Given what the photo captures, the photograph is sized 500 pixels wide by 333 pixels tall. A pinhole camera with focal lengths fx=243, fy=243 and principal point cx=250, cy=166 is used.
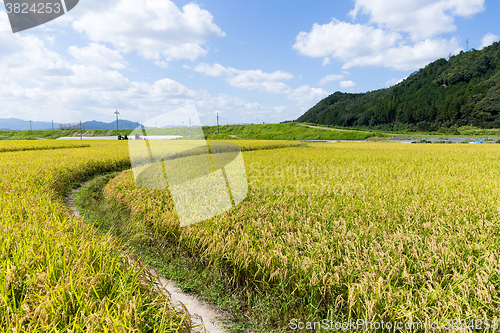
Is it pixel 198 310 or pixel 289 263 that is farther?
pixel 198 310

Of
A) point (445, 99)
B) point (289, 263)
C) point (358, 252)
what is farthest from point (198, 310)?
point (445, 99)

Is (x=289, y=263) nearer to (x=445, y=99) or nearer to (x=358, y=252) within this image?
(x=358, y=252)

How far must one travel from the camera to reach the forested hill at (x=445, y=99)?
72.1 metres

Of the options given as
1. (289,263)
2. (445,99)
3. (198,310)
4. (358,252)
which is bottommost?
(198,310)

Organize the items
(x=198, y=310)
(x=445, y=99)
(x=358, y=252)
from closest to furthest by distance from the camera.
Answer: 1. (x=358, y=252)
2. (x=198, y=310)
3. (x=445, y=99)

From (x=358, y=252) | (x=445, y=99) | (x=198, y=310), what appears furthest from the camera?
(x=445, y=99)

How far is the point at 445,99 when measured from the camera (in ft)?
281

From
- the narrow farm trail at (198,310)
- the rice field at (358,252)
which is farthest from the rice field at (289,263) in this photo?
the narrow farm trail at (198,310)

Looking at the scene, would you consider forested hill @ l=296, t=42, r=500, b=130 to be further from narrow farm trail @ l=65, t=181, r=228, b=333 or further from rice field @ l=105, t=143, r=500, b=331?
narrow farm trail @ l=65, t=181, r=228, b=333

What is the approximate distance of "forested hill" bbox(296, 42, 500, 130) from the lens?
236 ft

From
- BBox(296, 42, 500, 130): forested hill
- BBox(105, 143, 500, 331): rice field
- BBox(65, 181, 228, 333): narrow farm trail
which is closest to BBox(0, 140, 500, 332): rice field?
BBox(105, 143, 500, 331): rice field

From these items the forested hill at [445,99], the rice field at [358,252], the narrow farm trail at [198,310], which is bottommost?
the narrow farm trail at [198,310]

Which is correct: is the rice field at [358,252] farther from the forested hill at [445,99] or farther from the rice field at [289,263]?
the forested hill at [445,99]

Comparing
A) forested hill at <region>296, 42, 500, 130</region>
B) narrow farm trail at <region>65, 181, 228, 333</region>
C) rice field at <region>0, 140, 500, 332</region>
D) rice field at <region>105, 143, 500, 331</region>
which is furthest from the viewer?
forested hill at <region>296, 42, 500, 130</region>
